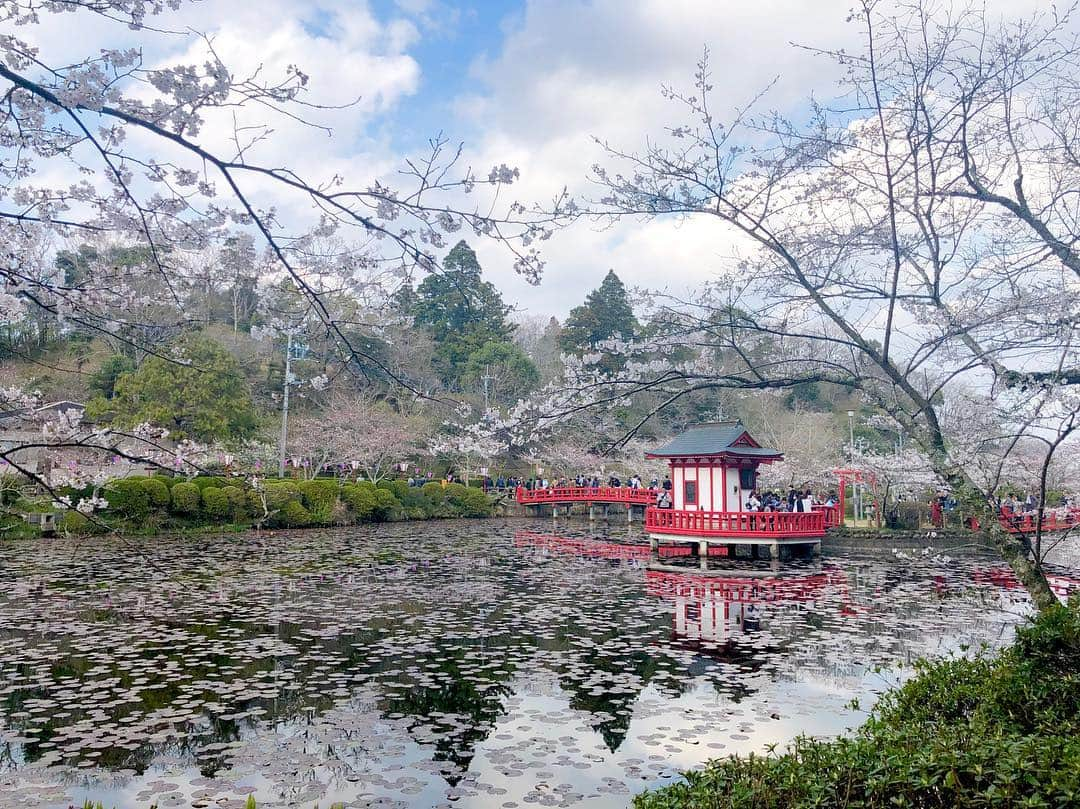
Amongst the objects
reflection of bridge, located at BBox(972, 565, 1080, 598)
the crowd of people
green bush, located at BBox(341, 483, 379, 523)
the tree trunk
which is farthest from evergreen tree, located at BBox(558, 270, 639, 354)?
the tree trunk

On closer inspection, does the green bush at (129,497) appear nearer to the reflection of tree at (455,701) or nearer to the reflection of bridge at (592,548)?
the reflection of bridge at (592,548)

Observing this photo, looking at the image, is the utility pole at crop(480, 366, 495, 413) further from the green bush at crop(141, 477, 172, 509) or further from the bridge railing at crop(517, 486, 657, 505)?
the green bush at crop(141, 477, 172, 509)

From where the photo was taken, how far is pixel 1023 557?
448 cm

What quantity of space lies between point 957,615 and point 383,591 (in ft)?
28.7

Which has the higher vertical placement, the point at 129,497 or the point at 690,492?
the point at 690,492

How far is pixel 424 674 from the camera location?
7.23 meters

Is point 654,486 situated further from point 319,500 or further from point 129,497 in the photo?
point 129,497

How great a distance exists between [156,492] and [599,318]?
24.9 m

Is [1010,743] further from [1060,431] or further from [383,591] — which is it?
[383,591]

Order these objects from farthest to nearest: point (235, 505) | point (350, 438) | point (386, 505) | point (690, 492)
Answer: point (350, 438)
point (386, 505)
point (235, 505)
point (690, 492)

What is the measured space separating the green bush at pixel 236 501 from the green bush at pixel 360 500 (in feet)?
12.7

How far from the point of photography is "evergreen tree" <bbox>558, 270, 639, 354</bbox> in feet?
130

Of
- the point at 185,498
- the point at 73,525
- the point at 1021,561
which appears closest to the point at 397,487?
the point at 185,498

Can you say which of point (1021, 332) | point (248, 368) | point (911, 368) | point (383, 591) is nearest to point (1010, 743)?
point (911, 368)
